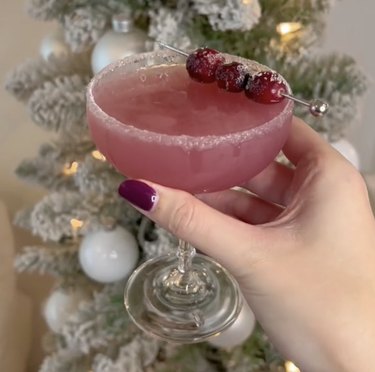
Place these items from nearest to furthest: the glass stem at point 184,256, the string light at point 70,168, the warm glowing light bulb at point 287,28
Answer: the glass stem at point 184,256 → the warm glowing light bulb at point 287,28 → the string light at point 70,168

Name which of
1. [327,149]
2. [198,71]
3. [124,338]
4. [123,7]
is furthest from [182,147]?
[124,338]

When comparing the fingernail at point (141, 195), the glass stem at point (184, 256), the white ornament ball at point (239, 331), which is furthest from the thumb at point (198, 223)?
the white ornament ball at point (239, 331)

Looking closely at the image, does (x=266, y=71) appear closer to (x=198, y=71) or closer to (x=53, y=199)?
(x=198, y=71)

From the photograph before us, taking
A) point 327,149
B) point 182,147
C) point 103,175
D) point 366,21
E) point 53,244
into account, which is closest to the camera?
point 182,147

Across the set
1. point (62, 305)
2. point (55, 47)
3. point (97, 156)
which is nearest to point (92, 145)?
point (97, 156)

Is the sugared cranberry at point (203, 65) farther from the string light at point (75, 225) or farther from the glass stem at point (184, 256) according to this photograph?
the string light at point (75, 225)

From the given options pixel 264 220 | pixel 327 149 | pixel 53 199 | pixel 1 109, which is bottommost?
pixel 1 109

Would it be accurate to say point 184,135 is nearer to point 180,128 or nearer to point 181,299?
point 180,128
